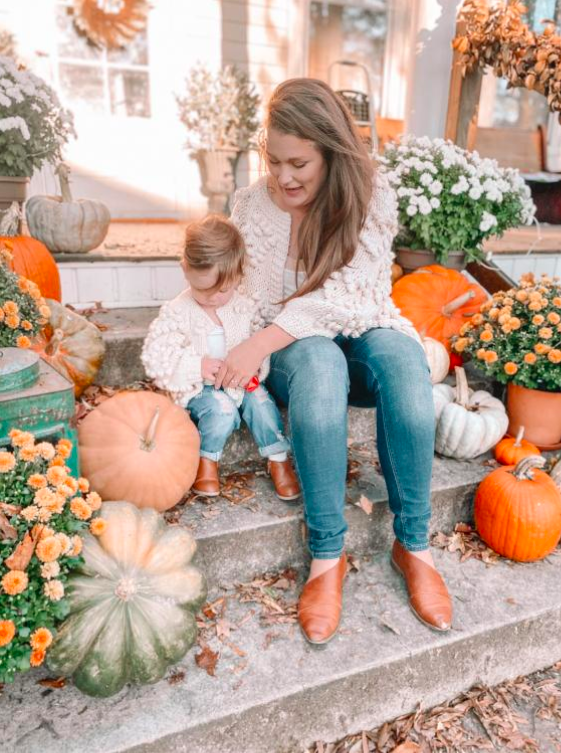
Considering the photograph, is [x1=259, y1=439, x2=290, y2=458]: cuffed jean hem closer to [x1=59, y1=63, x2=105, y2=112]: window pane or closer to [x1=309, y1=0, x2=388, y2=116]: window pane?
[x1=59, y1=63, x2=105, y2=112]: window pane

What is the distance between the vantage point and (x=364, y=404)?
1.78 meters

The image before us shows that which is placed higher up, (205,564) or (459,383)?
(459,383)

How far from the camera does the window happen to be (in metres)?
4.28

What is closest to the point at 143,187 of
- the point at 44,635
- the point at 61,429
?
the point at 61,429

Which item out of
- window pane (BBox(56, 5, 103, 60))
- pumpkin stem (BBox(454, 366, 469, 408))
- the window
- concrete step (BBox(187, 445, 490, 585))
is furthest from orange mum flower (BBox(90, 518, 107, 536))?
window pane (BBox(56, 5, 103, 60))

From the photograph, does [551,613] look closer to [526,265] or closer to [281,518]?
[281,518]

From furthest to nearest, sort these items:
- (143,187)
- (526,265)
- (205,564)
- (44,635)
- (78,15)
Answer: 1. (143,187)
2. (78,15)
3. (526,265)
4. (205,564)
5. (44,635)

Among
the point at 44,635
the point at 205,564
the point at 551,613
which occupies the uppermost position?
the point at 44,635

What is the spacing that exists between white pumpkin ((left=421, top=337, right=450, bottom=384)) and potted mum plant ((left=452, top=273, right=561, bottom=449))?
0.24 ft

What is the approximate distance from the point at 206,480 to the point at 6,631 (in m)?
0.76

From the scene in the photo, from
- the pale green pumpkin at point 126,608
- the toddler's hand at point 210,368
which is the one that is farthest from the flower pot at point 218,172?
the pale green pumpkin at point 126,608

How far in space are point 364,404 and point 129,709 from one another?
100cm

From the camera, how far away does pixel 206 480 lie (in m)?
1.73

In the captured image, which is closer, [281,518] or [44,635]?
[44,635]
